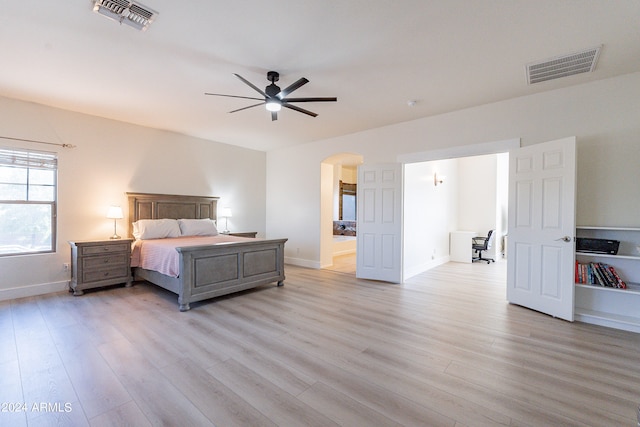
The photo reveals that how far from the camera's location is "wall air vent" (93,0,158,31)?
2.08 meters

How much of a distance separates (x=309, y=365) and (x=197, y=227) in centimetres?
388

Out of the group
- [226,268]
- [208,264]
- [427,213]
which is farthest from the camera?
[427,213]

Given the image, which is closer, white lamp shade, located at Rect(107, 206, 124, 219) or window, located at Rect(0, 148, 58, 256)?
window, located at Rect(0, 148, 58, 256)

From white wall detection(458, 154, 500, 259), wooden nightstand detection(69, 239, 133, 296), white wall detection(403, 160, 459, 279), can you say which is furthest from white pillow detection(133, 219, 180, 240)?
white wall detection(458, 154, 500, 259)

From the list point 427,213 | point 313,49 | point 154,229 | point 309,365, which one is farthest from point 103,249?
point 427,213

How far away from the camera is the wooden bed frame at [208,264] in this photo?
353 cm

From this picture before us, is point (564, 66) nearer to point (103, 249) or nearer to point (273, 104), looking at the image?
point (273, 104)

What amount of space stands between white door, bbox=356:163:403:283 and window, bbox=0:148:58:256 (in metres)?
4.87

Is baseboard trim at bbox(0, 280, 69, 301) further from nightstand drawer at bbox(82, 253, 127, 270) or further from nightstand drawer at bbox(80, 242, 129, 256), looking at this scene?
nightstand drawer at bbox(80, 242, 129, 256)

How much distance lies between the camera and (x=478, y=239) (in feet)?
24.2

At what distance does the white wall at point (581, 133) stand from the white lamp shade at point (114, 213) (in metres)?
4.24

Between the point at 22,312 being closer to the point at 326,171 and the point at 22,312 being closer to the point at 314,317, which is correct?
the point at 314,317

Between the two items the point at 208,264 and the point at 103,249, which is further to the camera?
the point at 103,249

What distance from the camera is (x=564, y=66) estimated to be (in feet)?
9.55
